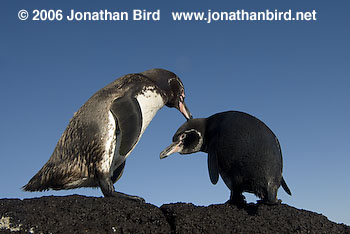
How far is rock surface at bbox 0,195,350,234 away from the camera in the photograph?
357cm

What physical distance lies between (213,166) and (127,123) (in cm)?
107

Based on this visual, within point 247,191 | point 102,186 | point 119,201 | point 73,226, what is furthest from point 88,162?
point 247,191

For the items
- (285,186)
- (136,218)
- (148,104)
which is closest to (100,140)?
(148,104)

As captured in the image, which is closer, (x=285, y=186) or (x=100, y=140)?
(x=100, y=140)

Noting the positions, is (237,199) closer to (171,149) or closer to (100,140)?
(171,149)

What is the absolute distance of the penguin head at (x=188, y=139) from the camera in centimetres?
492

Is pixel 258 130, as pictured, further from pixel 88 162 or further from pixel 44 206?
pixel 44 206

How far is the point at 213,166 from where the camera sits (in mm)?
4637

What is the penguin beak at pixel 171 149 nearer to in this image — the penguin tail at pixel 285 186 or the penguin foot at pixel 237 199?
the penguin foot at pixel 237 199

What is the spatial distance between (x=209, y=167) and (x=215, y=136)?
0.38m

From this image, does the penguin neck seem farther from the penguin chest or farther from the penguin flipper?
the penguin flipper

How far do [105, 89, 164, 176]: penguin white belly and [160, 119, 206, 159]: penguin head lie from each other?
0.39 meters

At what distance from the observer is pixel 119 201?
3959mm

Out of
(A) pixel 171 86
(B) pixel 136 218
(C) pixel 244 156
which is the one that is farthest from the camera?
(A) pixel 171 86
